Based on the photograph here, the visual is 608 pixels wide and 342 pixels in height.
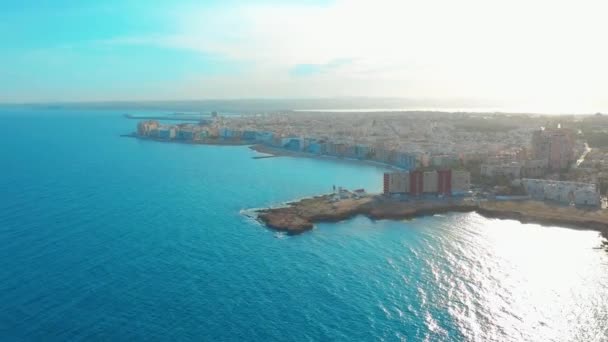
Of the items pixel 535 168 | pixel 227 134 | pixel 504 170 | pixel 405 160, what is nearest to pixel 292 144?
pixel 227 134

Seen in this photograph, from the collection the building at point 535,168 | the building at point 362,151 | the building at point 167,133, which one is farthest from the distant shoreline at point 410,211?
the building at point 167,133

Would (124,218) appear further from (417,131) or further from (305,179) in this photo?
(417,131)

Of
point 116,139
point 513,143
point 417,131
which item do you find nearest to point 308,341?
point 513,143

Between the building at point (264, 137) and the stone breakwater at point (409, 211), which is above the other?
the building at point (264, 137)

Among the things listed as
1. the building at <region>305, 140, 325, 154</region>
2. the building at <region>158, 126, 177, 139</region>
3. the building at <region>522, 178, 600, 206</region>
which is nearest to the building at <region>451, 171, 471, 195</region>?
the building at <region>522, 178, 600, 206</region>

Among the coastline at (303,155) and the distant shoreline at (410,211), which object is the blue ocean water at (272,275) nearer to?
the distant shoreline at (410,211)
